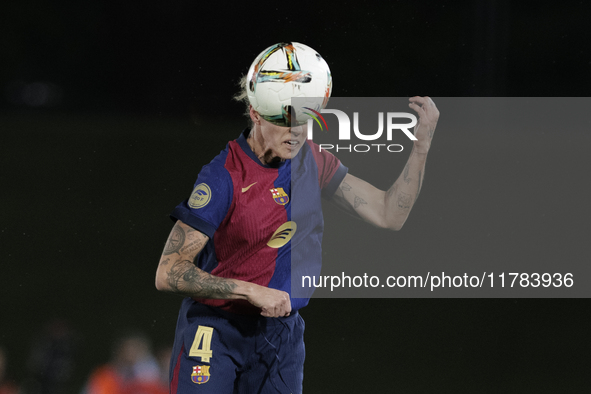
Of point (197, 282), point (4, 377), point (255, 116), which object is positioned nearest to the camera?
point (197, 282)

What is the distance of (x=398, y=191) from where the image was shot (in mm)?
1391

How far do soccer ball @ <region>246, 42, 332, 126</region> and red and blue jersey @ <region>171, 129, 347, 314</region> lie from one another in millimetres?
106

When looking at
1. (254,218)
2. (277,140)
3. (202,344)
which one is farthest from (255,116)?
(202,344)

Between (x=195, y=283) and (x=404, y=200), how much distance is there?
48 centimetres

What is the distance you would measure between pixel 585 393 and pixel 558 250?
2.53 ft

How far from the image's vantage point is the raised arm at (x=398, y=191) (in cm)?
132

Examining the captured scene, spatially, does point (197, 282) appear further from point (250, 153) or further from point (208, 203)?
point (250, 153)

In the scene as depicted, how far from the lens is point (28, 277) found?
2.30m

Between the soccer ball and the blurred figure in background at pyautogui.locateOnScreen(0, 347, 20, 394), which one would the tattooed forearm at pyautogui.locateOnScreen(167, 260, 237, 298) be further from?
the blurred figure in background at pyautogui.locateOnScreen(0, 347, 20, 394)

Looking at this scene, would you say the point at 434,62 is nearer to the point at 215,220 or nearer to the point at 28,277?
the point at 215,220

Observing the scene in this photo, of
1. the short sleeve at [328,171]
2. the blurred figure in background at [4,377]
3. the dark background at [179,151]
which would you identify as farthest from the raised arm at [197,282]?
the blurred figure in background at [4,377]

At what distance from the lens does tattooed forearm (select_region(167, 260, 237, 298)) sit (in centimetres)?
119

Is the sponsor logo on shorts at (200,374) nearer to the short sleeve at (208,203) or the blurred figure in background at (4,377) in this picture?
the short sleeve at (208,203)

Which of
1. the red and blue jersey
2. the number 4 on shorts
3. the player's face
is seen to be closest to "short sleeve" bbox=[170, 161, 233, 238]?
the red and blue jersey
